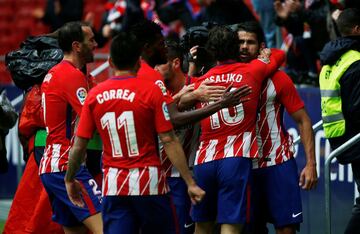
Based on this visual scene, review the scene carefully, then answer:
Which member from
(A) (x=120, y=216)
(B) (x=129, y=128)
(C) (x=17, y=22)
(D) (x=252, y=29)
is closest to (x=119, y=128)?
(B) (x=129, y=128)

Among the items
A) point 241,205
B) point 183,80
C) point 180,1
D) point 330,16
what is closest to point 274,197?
point 241,205

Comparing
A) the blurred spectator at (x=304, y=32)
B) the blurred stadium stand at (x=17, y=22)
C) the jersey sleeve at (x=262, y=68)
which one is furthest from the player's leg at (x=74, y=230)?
the blurred stadium stand at (x=17, y=22)

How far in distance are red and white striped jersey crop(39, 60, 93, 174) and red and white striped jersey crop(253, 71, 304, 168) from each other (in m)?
1.40

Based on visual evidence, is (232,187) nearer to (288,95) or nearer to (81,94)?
(288,95)

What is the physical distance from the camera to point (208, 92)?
818 centimetres

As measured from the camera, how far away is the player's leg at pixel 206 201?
8562 millimetres

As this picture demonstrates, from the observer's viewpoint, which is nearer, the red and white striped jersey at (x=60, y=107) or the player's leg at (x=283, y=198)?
the red and white striped jersey at (x=60, y=107)

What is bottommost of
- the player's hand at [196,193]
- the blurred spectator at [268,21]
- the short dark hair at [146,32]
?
the player's hand at [196,193]

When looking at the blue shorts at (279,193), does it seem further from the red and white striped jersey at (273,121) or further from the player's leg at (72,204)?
the player's leg at (72,204)

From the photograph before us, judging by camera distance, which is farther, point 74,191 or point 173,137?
point 74,191

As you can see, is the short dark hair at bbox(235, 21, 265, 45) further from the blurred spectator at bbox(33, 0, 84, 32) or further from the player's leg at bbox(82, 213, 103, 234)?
the blurred spectator at bbox(33, 0, 84, 32)

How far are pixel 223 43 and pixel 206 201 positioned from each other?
1265 mm

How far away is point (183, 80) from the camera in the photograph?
918cm

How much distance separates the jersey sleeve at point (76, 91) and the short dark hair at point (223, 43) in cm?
102
